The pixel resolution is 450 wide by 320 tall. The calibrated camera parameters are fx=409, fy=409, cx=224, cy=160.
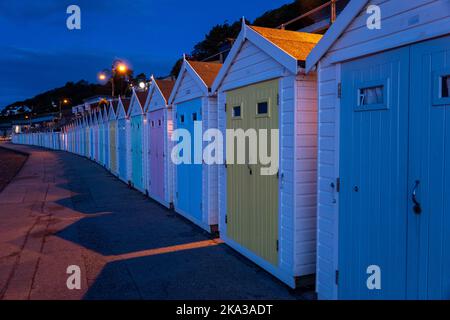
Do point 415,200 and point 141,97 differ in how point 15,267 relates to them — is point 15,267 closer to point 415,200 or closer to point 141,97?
point 415,200

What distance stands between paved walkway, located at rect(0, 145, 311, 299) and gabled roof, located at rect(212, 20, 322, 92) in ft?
9.08

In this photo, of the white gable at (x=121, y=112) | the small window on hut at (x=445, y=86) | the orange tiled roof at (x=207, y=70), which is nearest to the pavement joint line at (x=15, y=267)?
the orange tiled roof at (x=207, y=70)

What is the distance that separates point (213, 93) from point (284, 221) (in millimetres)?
3139

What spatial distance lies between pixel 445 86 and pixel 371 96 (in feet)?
2.39

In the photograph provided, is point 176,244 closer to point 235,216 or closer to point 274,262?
point 235,216

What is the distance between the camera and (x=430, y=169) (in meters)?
3.24

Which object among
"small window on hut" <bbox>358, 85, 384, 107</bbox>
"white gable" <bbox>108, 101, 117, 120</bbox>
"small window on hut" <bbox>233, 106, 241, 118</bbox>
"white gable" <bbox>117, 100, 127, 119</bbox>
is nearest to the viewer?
"small window on hut" <bbox>358, 85, 384, 107</bbox>

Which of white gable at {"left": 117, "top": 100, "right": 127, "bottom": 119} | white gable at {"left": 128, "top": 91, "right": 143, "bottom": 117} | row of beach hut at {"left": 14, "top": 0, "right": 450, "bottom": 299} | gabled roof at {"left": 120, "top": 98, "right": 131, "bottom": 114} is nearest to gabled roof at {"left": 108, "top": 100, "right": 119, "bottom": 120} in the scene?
white gable at {"left": 117, "top": 100, "right": 127, "bottom": 119}

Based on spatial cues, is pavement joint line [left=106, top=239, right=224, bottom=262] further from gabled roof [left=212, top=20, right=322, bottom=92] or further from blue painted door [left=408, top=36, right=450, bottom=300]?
blue painted door [left=408, top=36, right=450, bottom=300]

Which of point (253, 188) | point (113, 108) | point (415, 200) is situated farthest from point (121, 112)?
point (415, 200)

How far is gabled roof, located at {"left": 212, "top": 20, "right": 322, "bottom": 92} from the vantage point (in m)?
4.86

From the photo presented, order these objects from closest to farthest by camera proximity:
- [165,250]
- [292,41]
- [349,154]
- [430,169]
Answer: [430,169] < [349,154] < [292,41] < [165,250]

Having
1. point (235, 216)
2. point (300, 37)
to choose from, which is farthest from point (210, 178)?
point (300, 37)

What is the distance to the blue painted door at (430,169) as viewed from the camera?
3.11 m
